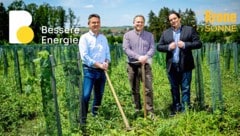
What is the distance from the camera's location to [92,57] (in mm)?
5090

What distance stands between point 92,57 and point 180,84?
1516mm

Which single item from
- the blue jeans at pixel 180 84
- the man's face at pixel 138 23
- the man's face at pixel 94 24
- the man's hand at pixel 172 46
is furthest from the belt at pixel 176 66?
the man's face at pixel 94 24

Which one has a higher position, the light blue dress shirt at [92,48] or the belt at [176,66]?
the light blue dress shirt at [92,48]

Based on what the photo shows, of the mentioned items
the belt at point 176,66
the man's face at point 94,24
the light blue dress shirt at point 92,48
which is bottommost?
the belt at point 176,66

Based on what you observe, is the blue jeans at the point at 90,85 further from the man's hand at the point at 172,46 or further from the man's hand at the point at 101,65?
the man's hand at the point at 172,46

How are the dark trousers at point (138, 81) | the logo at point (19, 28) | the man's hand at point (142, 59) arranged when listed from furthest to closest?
the logo at point (19, 28) → the dark trousers at point (138, 81) → the man's hand at point (142, 59)

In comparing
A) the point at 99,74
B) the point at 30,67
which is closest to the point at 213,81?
the point at 99,74

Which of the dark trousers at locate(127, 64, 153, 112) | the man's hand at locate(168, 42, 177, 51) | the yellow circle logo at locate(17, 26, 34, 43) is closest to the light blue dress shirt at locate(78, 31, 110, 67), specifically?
the dark trousers at locate(127, 64, 153, 112)

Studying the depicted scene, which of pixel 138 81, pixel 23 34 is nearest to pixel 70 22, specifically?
pixel 23 34

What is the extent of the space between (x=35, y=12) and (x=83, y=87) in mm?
47370

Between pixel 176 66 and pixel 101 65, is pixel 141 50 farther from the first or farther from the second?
pixel 101 65

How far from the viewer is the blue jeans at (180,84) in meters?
5.67

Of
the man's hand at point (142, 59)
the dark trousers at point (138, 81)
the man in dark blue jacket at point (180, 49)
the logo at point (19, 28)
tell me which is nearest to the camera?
the man's hand at point (142, 59)

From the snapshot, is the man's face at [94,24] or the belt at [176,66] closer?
the man's face at [94,24]
